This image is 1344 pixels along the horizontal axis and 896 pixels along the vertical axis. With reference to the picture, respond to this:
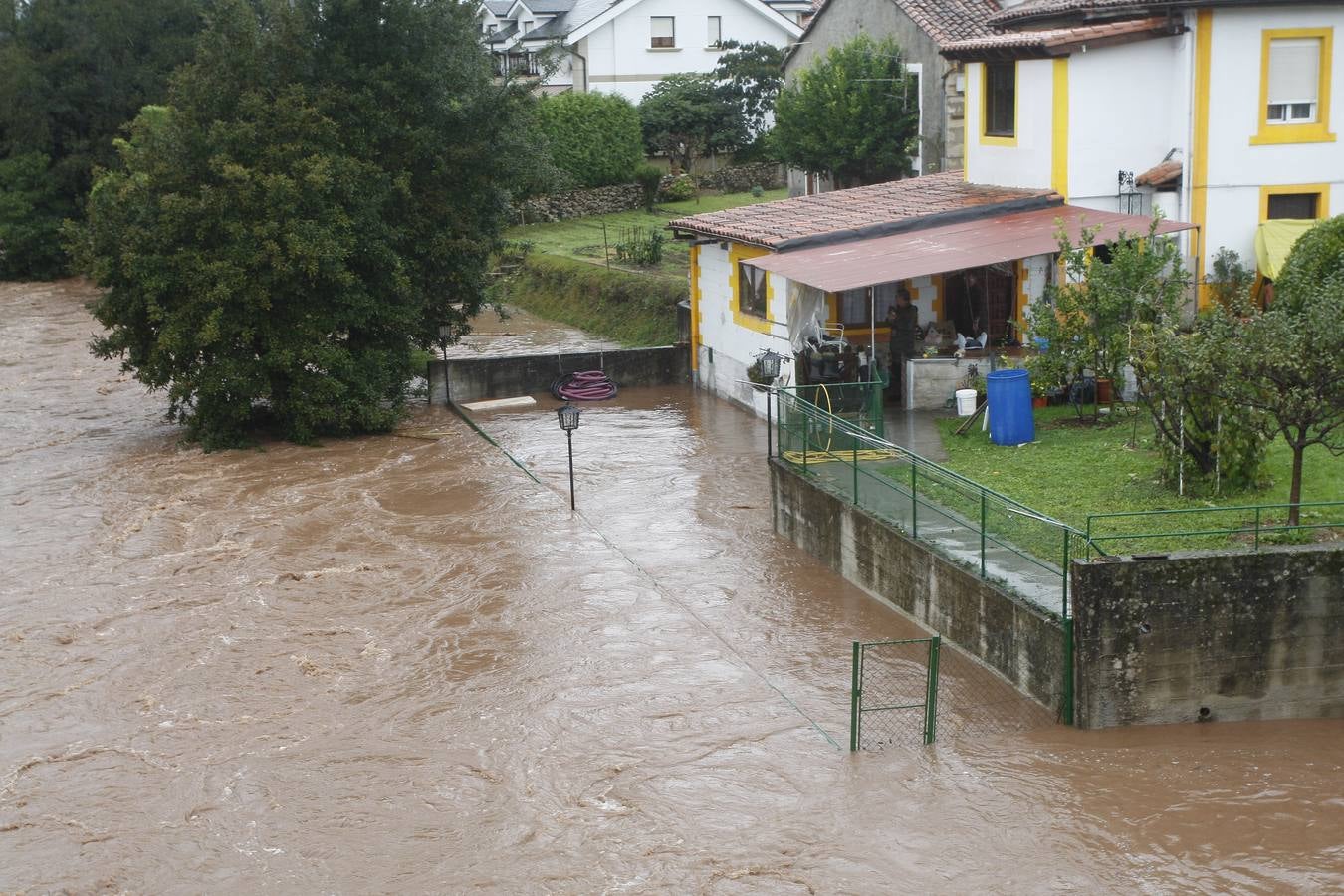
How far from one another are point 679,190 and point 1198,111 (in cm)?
2920

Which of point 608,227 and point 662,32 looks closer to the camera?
point 608,227

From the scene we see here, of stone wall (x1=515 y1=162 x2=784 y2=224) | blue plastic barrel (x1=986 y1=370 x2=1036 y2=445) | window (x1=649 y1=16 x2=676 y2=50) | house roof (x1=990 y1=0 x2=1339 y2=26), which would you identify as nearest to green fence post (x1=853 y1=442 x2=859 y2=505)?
blue plastic barrel (x1=986 y1=370 x2=1036 y2=445)

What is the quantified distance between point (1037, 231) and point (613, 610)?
31.8 feet

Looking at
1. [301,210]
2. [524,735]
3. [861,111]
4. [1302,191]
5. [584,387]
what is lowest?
[524,735]

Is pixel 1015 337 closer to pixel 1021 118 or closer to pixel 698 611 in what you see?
pixel 1021 118

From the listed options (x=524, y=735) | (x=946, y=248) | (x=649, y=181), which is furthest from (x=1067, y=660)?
(x=649, y=181)

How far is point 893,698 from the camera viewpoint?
47.7ft

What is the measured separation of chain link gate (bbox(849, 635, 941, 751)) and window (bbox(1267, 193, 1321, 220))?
40.6 ft

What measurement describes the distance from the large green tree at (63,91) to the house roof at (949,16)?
2903cm

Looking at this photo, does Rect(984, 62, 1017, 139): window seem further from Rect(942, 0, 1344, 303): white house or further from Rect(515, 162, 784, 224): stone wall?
Rect(515, 162, 784, 224): stone wall

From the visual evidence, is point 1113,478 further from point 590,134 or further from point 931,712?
point 590,134

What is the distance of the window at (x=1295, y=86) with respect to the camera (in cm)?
2345

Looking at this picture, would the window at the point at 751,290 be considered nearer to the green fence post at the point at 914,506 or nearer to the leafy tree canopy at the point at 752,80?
the green fence post at the point at 914,506

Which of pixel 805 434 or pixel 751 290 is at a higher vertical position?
pixel 751 290
